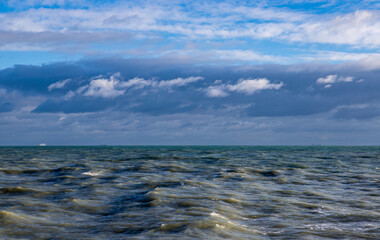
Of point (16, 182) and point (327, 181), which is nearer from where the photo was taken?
point (16, 182)

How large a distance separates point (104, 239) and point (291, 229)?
18.6 feet

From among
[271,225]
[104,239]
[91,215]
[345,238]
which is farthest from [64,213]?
[345,238]

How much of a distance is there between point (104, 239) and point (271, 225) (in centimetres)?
537

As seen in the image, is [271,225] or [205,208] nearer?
[271,225]

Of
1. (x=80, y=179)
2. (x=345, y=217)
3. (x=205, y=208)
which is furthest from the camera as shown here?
(x=80, y=179)

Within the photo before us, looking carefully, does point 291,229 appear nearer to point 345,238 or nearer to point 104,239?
point 345,238

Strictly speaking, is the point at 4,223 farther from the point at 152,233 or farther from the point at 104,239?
the point at 152,233

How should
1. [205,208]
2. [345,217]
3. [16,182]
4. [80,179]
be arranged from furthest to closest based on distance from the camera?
1. [80,179]
2. [16,182]
3. [205,208]
4. [345,217]

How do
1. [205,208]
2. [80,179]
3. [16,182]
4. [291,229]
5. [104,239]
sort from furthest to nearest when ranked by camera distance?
1. [80,179]
2. [16,182]
3. [205,208]
4. [291,229]
5. [104,239]

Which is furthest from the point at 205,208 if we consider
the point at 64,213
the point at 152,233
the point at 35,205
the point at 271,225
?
the point at 35,205

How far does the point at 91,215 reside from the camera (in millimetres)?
13945

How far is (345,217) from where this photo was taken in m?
13.8

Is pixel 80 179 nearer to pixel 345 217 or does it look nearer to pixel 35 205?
pixel 35 205

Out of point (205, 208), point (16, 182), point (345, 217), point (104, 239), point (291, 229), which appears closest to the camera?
point (104, 239)
